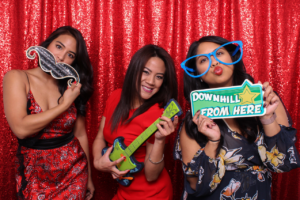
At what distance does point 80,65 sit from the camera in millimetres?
1559

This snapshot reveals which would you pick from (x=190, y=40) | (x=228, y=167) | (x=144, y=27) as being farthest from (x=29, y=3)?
(x=228, y=167)

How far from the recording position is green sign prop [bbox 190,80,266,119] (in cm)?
101

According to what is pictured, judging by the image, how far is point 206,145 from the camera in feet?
3.61

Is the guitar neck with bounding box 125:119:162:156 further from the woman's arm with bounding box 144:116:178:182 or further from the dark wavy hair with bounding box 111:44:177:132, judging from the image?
the dark wavy hair with bounding box 111:44:177:132

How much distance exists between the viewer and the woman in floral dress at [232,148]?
3.33ft

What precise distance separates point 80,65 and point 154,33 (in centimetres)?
66

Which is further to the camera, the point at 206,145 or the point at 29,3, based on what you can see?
the point at 29,3

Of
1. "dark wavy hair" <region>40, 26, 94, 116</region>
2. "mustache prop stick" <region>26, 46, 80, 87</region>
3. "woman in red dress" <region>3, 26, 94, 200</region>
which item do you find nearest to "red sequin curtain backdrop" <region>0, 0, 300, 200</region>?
"dark wavy hair" <region>40, 26, 94, 116</region>

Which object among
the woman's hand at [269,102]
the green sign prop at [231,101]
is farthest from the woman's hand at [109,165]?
the woman's hand at [269,102]

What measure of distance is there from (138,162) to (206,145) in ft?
1.25

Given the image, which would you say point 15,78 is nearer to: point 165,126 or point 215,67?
point 165,126

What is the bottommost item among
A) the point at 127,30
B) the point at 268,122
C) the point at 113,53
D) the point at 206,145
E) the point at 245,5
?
the point at 206,145

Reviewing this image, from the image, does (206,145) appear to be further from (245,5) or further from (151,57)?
(245,5)

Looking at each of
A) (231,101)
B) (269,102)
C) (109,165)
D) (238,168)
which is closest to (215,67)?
(231,101)
